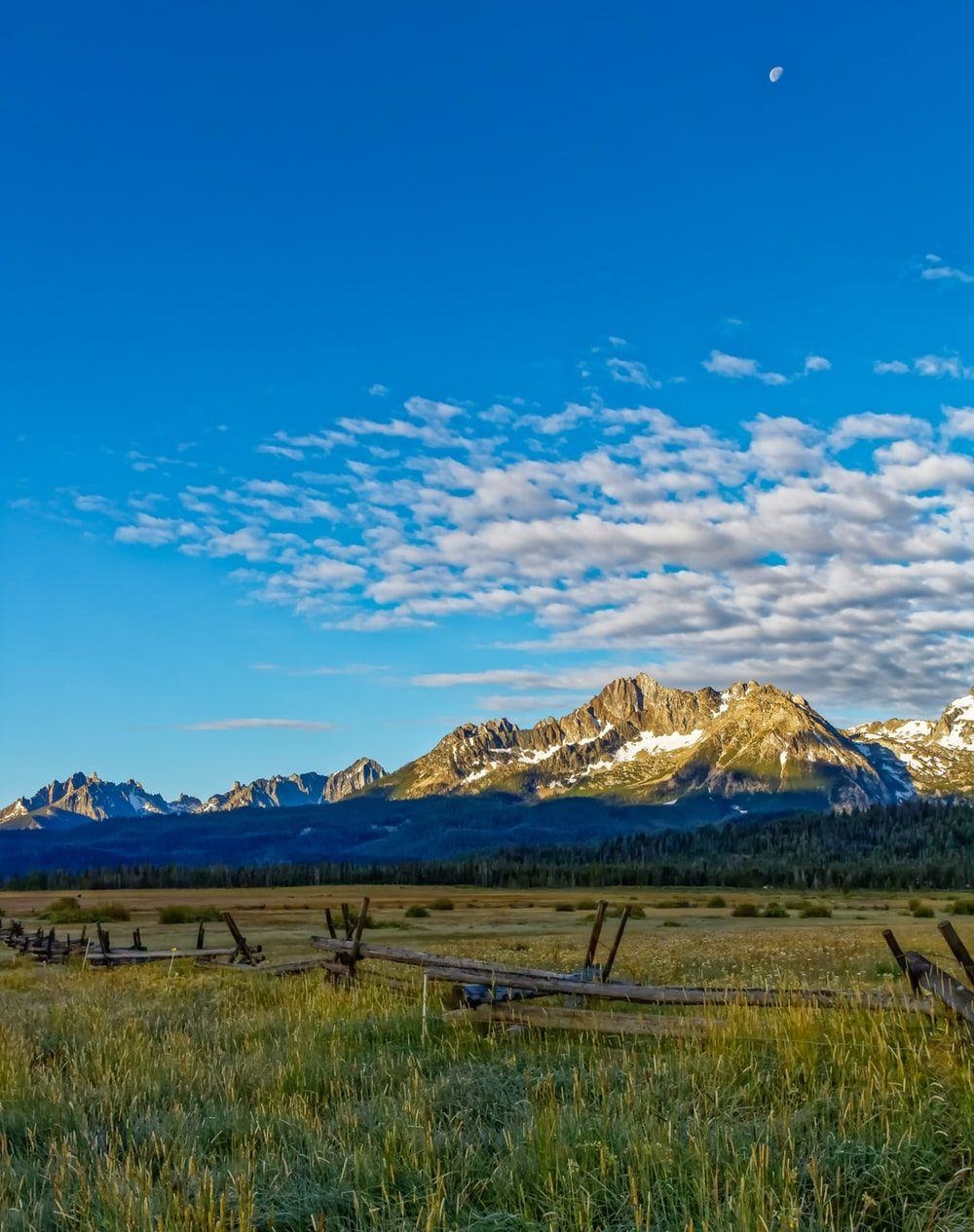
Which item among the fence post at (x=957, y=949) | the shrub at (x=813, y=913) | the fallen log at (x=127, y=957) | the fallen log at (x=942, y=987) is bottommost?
the shrub at (x=813, y=913)

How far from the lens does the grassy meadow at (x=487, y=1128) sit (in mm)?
5449

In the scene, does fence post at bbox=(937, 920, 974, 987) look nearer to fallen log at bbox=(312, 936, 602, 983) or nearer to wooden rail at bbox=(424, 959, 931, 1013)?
wooden rail at bbox=(424, 959, 931, 1013)

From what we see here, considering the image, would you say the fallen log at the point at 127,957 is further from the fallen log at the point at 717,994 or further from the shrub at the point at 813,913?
the shrub at the point at 813,913

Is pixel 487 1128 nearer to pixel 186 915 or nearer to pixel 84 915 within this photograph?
pixel 186 915

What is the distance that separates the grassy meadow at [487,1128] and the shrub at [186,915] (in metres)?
56.3

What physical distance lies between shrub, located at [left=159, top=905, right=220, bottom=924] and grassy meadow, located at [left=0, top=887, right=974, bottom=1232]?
56.3 meters

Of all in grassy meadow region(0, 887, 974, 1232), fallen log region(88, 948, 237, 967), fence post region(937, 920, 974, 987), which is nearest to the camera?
grassy meadow region(0, 887, 974, 1232)

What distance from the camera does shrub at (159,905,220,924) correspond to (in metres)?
64.6

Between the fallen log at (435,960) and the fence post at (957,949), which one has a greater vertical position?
the fence post at (957,949)

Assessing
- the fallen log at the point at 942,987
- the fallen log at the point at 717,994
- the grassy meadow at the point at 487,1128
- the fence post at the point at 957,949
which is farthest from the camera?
the fallen log at the point at 717,994

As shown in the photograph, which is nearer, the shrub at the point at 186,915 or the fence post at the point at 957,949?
the fence post at the point at 957,949

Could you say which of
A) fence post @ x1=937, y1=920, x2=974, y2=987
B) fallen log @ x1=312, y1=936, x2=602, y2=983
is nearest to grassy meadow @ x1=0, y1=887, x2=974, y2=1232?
fence post @ x1=937, y1=920, x2=974, y2=987

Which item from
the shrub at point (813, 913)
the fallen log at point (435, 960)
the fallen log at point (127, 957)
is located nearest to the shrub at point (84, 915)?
A: the fallen log at point (127, 957)

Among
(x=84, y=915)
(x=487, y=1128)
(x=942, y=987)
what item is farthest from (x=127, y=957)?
(x=84, y=915)
